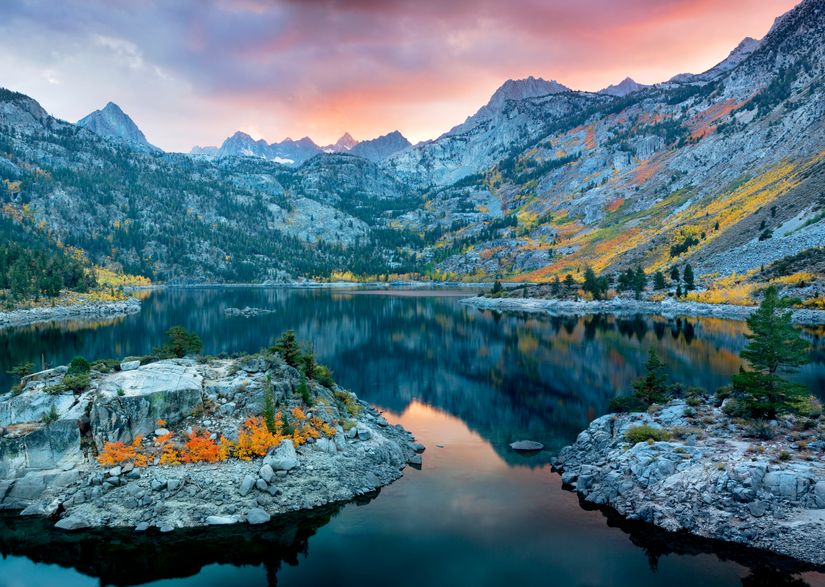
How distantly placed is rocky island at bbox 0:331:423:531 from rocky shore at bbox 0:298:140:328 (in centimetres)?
9467

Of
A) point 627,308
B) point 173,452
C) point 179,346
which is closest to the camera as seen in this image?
point 173,452

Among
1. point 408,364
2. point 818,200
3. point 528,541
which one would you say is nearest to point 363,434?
point 528,541

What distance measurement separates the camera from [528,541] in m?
26.8

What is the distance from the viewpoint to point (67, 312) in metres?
126

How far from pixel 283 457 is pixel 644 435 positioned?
23653mm

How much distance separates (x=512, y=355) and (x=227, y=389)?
56.5 meters

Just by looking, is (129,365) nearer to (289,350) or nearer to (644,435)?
(289,350)

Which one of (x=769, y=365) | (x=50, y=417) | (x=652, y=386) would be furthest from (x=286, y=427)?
(x=769, y=365)

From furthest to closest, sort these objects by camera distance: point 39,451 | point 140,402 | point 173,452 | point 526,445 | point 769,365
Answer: point 526,445 → point 769,365 → point 140,402 → point 173,452 → point 39,451

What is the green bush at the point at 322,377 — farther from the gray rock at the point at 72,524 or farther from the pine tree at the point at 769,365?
the pine tree at the point at 769,365

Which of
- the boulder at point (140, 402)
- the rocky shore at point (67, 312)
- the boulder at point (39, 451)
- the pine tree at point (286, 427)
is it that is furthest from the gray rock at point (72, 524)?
the rocky shore at point (67, 312)

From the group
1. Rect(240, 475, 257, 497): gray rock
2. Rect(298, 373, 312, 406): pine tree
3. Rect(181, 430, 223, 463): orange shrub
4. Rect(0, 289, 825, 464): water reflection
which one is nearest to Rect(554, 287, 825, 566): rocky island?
Rect(0, 289, 825, 464): water reflection

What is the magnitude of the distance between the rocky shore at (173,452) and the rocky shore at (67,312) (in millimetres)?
94880

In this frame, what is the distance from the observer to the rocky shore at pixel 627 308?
112 m
